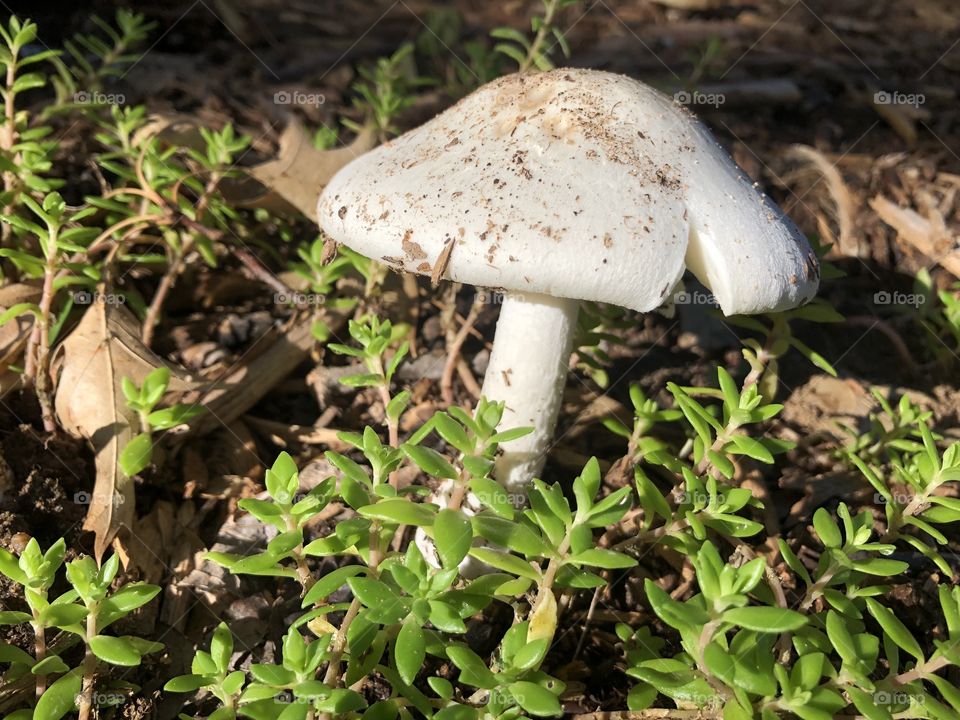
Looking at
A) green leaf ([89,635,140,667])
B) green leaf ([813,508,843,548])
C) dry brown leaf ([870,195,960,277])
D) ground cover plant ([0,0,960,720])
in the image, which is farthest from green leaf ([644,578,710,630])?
dry brown leaf ([870,195,960,277])

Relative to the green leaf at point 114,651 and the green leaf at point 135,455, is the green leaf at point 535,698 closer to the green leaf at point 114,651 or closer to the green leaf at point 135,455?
the green leaf at point 114,651

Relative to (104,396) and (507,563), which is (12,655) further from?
(507,563)

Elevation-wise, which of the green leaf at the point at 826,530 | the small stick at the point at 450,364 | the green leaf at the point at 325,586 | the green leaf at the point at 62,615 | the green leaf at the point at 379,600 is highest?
the green leaf at the point at 826,530

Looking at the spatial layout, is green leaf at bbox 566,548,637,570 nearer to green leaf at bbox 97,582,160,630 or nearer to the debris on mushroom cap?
the debris on mushroom cap

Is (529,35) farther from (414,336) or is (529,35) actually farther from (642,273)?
(642,273)

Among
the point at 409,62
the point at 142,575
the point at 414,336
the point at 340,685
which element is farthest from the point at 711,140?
the point at 409,62

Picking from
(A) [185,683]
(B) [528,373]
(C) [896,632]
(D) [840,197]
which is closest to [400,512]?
(A) [185,683]

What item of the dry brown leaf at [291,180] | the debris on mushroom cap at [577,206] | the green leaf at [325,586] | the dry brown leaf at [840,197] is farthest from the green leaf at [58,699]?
the dry brown leaf at [840,197]

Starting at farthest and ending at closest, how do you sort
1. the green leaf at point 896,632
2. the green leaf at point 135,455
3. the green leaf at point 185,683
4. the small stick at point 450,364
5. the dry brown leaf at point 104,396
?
the small stick at point 450,364, the dry brown leaf at point 104,396, the green leaf at point 135,455, the green leaf at point 896,632, the green leaf at point 185,683
